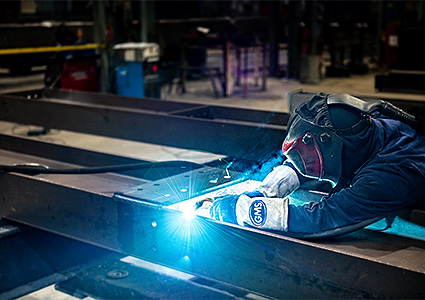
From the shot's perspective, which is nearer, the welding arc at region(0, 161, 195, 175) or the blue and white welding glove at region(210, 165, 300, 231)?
the blue and white welding glove at region(210, 165, 300, 231)

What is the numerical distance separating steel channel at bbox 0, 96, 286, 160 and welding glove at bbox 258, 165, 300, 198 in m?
0.71

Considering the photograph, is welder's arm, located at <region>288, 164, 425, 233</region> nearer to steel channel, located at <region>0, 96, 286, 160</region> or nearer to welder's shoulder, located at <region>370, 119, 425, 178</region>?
welder's shoulder, located at <region>370, 119, 425, 178</region>

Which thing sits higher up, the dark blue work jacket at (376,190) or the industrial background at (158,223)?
the dark blue work jacket at (376,190)

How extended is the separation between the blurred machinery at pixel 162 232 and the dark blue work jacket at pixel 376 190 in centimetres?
9

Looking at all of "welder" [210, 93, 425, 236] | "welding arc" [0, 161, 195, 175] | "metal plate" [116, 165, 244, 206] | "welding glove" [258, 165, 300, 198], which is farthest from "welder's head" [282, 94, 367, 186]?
"welding arc" [0, 161, 195, 175]

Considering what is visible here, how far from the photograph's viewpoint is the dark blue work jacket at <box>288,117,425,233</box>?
194 centimetres

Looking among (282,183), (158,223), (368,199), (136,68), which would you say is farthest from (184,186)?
(136,68)

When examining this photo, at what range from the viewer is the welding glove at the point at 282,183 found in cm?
240

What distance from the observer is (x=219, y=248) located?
2150 millimetres

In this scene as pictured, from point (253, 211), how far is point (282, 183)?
36 cm

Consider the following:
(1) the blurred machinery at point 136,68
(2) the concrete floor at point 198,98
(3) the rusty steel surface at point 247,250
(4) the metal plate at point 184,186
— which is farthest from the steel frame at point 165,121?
(1) the blurred machinery at point 136,68

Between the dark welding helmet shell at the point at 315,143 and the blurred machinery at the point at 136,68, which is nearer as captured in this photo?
the dark welding helmet shell at the point at 315,143

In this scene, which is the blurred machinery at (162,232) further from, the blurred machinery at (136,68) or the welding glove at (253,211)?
the blurred machinery at (136,68)

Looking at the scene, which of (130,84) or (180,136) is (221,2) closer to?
(130,84)
